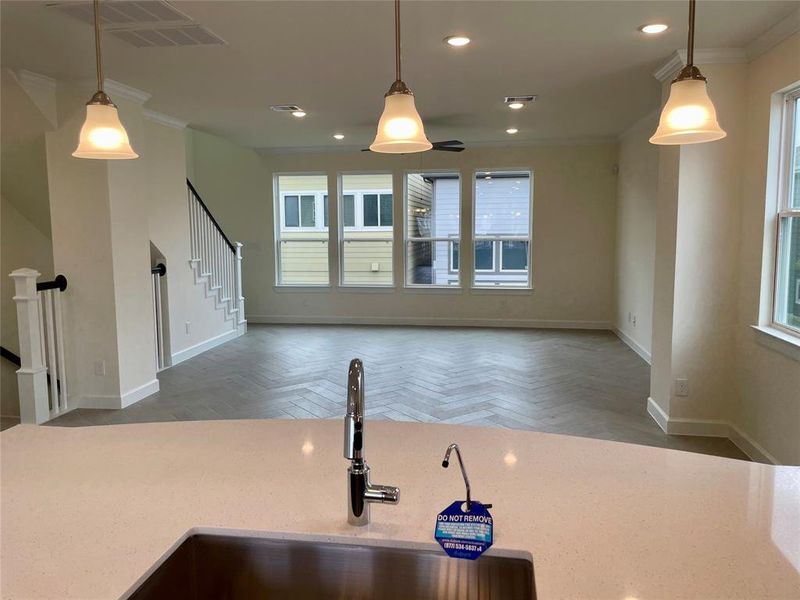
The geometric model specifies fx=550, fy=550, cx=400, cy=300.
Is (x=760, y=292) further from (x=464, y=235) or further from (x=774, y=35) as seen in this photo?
(x=464, y=235)

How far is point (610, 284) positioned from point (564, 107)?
10.8ft

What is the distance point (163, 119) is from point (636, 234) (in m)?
5.57

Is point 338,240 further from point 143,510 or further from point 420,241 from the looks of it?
point 143,510

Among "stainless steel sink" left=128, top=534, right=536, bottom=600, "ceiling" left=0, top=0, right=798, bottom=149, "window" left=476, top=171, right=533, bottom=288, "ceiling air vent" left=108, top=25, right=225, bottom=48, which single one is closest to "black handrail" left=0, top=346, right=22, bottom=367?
"ceiling" left=0, top=0, right=798, bottom=149

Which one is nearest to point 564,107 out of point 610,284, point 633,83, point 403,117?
point 633,83

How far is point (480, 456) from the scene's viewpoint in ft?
4.87

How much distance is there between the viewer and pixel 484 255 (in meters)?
8.43

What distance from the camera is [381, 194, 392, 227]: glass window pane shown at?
28.1 ft

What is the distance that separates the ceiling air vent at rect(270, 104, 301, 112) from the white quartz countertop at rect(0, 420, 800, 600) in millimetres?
4388

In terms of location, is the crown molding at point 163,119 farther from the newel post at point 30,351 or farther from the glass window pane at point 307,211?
the glass window pane at point 307,211

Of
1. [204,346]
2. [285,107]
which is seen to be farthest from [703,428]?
[204,346]

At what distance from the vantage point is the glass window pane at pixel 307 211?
8750 millimetres

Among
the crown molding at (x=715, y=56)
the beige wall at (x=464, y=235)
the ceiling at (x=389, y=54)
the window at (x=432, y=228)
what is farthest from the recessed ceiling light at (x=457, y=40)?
the window at (x=432, y=228)

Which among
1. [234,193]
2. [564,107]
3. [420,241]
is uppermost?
[564,107]
